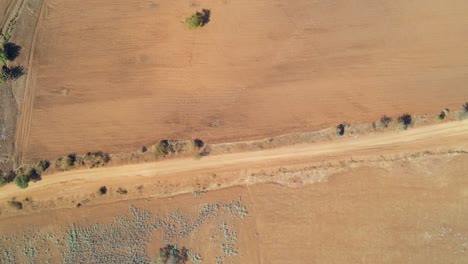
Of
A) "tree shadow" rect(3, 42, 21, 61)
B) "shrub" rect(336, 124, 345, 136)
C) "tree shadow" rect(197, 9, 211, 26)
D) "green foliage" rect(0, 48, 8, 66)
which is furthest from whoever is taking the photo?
"tree shadow" rect(197, 9, 211, 26)

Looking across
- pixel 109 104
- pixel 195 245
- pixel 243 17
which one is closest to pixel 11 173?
pixel 109 104

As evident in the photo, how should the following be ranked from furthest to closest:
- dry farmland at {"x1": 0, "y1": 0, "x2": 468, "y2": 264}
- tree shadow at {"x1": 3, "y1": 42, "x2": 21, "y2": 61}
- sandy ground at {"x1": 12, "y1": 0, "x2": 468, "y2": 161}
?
tree shadow at {"x1": 3, "y1": 42, "x2": 21, "y2": 61} < sandy ground at {"x1": 12, "y1": 0, "x2": 468, "y2": 161} < dry farmland at {"x1": 0, "y1": 0, "x2": 468, "y2": 264}

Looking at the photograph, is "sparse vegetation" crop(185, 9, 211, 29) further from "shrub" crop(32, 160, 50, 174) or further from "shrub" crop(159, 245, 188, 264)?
"shrub" crop(159, 245, 188, 264)

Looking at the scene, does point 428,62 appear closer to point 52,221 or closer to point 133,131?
point 133,131

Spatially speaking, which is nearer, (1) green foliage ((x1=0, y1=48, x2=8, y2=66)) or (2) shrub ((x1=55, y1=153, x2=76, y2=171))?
(2) shrub ((x1=55, y1=153, x2=76, y2=171))

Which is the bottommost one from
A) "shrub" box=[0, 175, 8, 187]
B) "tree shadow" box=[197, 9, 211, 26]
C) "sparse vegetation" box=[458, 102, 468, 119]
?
"sparse vegetation" box=[458, 102, 468, 119]

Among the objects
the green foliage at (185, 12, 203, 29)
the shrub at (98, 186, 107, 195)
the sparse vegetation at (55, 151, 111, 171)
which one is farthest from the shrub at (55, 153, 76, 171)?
the green foliage at (185, 12, 203, 29)

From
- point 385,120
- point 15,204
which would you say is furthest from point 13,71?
point 385,120

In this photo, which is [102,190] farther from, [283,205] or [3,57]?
[283,205]

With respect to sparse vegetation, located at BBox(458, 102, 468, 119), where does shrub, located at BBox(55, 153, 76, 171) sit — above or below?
above
